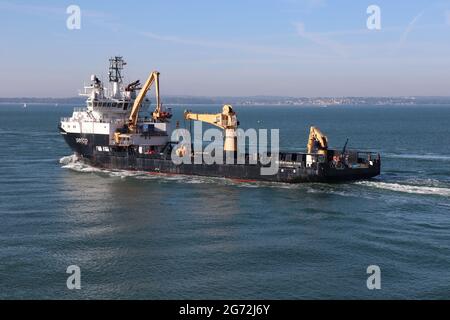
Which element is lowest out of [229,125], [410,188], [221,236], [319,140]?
[221,236]

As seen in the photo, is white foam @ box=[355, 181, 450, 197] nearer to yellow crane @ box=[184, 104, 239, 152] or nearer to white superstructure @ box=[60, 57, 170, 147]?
yellow crane @ box=[184, 104, 239, 152]

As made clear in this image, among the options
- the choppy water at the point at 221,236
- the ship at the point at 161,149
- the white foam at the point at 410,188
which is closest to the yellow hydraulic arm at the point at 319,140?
the ship at the point at 161,149

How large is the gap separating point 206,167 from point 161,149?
34.9 feet

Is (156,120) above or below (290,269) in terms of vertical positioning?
above

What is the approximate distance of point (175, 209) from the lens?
150ft

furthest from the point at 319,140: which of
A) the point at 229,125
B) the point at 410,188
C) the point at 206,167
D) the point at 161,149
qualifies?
the point at 161,149

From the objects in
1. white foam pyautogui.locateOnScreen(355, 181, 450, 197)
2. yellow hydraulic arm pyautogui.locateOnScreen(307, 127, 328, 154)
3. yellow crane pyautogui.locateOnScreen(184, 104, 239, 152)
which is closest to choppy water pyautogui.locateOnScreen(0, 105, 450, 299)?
white foam pyautogui.locateOnScreen(355, 181, 450, 197)

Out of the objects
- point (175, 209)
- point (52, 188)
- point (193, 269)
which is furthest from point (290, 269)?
point (52, 188)

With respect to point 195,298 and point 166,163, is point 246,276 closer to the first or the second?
point 195,298

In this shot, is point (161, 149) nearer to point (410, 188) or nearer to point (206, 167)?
point (206, 167)

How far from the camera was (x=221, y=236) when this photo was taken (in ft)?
124

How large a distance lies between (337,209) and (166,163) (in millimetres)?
23438

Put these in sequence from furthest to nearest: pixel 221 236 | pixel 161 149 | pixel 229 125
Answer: pixel 161 149
pixel 229 125
pixel 221 236

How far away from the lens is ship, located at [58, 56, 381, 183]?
55594mm
